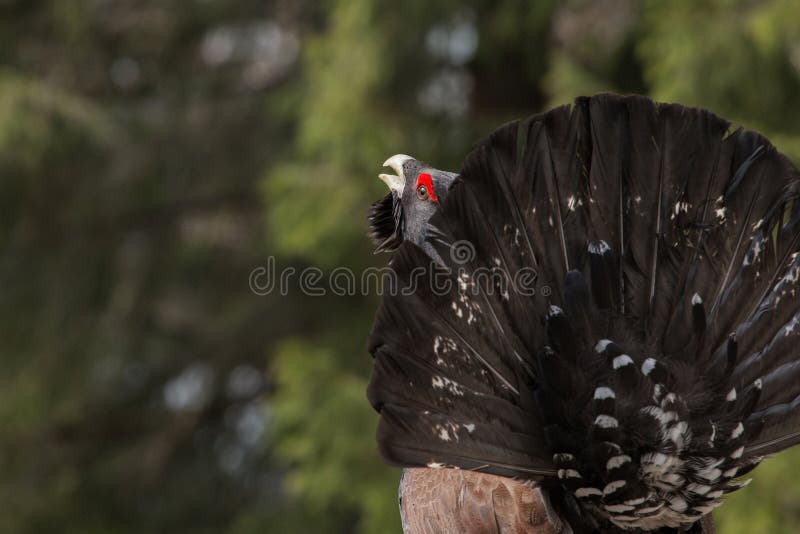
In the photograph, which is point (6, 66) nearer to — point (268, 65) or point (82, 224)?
point (82, 224)

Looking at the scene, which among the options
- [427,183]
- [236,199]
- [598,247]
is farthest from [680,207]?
[236,199]

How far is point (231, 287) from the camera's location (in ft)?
39.3

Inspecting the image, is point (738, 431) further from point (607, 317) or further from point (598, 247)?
point (598, 247)

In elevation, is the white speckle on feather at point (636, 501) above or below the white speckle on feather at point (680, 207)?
below

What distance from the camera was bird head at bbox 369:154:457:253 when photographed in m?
4.45

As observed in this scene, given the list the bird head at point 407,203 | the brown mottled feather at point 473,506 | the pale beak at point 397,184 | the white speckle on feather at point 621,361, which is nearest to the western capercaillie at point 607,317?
the white speckle on feather at point 621,361

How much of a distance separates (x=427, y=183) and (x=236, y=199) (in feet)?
24.5

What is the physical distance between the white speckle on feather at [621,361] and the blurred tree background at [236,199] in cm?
417

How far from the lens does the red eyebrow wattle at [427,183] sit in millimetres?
4426

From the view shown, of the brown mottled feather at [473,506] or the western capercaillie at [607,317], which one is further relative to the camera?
the brown mottled feather at [473,506]

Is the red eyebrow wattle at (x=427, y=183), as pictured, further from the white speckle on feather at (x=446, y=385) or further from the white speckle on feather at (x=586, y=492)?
the white speckle on feather at (x=586, y=492)

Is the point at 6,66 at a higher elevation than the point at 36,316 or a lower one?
higher

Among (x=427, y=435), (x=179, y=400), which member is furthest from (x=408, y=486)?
(x=179, y=400)

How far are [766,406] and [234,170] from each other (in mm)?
8919
